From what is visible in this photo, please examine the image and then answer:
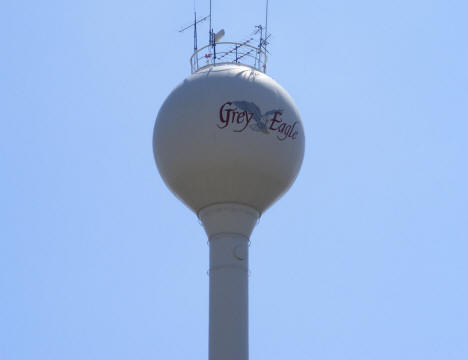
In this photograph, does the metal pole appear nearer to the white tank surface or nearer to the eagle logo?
the white tank surface

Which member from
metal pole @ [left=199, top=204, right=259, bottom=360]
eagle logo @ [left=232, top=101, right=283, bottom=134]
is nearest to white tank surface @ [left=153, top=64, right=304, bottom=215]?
eagle logo @ [left=232, top=101, right=283, bottom=134]

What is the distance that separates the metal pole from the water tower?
3cm

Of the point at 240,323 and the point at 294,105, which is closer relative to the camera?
the point at 240,323

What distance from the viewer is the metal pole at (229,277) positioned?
87.2 feet

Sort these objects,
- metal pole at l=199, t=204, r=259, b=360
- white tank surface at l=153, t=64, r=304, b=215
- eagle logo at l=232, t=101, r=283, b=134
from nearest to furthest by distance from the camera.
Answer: metal pole at l=199, t=204, r=259, b=360
white tank surface at l=153, t=64, r=304, b=215
eagle logo at l=232, t=101, r=283, b=134

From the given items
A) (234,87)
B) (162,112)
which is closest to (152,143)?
(162,112)

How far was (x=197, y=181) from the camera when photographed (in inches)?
1072

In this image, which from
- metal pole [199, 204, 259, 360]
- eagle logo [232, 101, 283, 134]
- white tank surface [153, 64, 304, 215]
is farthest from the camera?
eagle logo [232, 101, 283, 134]

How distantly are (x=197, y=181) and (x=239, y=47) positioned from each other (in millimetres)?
5444

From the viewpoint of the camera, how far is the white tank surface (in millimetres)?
26938

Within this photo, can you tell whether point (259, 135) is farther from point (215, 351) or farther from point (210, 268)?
point (215, 351)

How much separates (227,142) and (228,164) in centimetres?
63

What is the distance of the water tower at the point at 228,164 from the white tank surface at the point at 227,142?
0.03 m

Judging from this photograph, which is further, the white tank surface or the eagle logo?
the eagle logo
